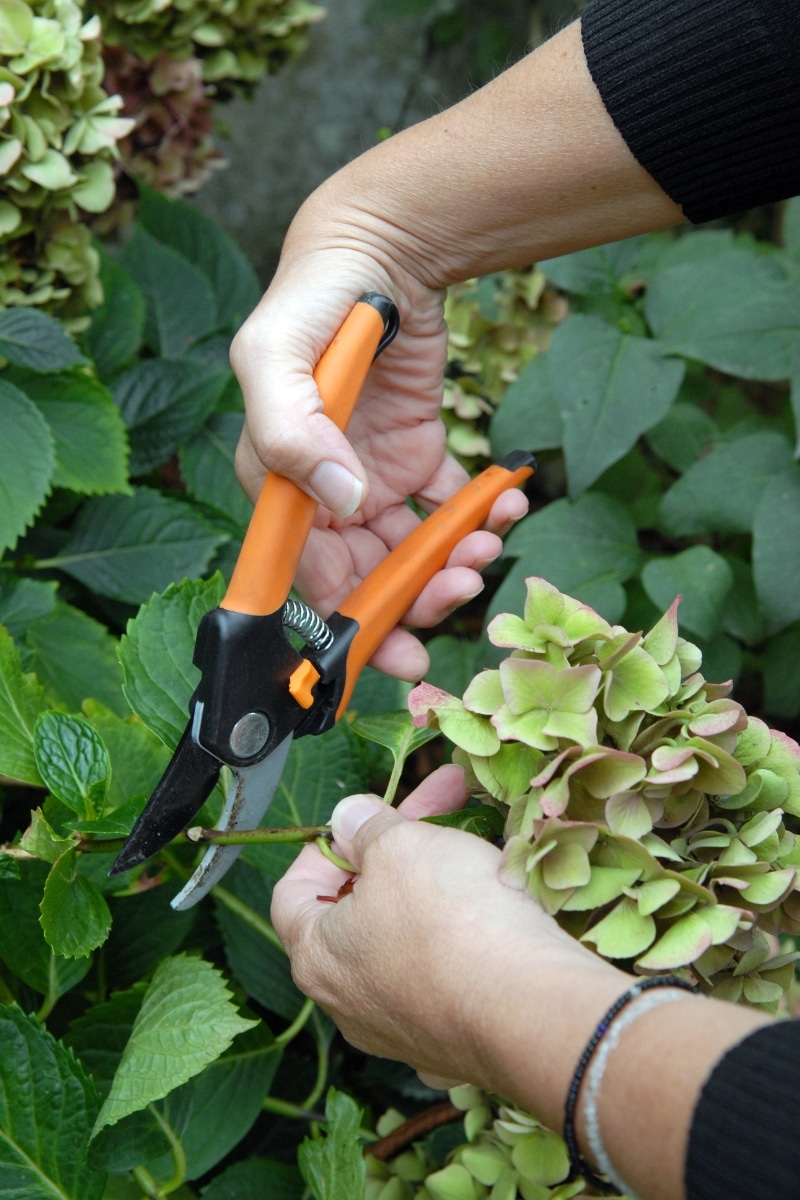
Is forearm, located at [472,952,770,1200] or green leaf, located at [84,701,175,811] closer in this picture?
forearm, located at [472,952,770,1200]

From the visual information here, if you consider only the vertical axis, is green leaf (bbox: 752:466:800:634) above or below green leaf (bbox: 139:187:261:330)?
below

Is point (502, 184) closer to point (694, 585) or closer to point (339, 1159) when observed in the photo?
point (694, 585)

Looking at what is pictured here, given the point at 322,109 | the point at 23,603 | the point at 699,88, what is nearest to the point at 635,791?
the point at 699,88

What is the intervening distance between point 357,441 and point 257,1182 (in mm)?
611

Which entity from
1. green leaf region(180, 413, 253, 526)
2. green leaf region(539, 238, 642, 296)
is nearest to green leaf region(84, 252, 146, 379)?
green leaf region(180, 413, 253, 526)

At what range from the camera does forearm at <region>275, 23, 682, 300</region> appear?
753 millimetres

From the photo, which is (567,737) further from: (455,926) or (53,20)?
(53,20)

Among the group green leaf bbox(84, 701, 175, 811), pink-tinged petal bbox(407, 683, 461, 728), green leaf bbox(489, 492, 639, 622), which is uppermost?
pink-tinged petal bbox(407, 683, 461, 728)

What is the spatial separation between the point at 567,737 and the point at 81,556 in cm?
71

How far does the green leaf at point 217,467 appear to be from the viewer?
43.6 inches

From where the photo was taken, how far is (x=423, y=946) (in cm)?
51

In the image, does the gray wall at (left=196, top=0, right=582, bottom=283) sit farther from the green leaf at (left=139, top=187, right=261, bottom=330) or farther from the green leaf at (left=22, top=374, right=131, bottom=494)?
the green leaf at (left=22, top=374, right=131, bottom=494)

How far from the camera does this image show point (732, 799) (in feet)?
1.77

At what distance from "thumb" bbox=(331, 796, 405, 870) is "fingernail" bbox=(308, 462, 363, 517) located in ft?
0.62
